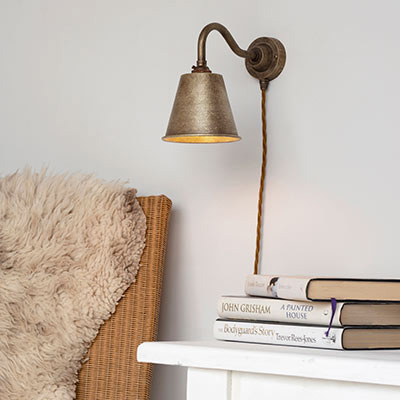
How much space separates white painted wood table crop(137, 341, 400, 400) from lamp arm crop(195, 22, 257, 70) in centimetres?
55

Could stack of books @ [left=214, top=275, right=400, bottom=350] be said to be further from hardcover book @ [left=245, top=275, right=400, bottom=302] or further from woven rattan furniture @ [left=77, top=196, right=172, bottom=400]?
woven rattan furniture @ [left=77, top=196, right=172, bottom=400]

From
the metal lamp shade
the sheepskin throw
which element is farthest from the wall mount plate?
the sheepskin throw

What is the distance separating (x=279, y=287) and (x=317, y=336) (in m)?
0.10

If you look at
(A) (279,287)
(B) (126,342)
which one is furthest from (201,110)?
(B) (126,342)

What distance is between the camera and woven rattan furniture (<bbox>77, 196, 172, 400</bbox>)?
147cm

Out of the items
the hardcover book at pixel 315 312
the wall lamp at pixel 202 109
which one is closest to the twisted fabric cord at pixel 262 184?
the wall lamp at pixel 202 109

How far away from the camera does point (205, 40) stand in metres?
1.34

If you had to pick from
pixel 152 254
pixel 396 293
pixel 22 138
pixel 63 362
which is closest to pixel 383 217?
pixel 396 293

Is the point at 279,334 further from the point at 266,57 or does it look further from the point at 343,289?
the point at 266,57

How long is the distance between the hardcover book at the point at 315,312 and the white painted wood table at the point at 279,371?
46 millimetres

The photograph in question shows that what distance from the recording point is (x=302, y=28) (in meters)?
1.44

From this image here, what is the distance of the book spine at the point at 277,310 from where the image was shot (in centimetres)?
99

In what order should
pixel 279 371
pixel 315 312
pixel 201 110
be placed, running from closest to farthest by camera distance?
pixel 279 371 < pixel 315 312 < pixel 201 110

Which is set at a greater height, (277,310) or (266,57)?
(266,57)
